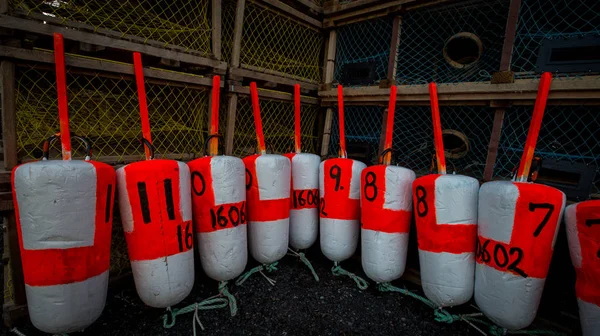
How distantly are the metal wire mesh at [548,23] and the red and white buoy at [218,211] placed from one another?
7.95ft

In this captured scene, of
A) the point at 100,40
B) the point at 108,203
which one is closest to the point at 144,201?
the point at 108,203

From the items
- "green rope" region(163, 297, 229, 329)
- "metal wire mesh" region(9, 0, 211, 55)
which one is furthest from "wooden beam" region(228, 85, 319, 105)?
"green rope" region(163, 297, 229, 329)

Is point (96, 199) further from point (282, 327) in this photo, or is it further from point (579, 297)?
point (579, 297)

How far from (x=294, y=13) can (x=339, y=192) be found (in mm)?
2025

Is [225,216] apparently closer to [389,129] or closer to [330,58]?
[389,129]

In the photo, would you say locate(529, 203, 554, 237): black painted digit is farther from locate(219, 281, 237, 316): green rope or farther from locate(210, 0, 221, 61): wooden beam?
locate(210, 0, 221, 61): wooden beam

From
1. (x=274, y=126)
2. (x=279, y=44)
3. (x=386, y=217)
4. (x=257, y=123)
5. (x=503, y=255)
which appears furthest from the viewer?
(x=274, y=126)

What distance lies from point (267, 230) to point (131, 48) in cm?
170

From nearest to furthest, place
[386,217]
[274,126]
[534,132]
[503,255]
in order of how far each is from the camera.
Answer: [503,255], [534,132], [386,217], [274,126]

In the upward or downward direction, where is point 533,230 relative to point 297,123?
downward

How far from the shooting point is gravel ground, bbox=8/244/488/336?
1.94 m

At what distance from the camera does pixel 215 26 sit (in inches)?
97.4

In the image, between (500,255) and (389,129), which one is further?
(389,129)

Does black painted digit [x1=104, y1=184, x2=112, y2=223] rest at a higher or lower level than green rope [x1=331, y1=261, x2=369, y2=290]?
higher
